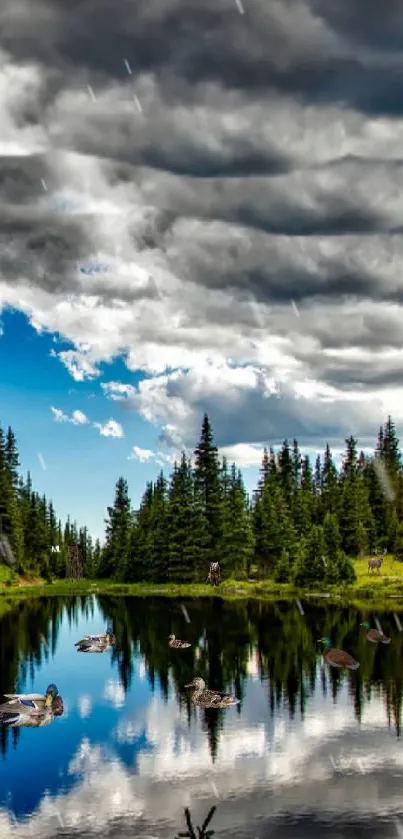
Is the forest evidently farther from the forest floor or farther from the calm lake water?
the calm lake water

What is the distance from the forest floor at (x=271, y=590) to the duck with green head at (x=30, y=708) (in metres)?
45.1

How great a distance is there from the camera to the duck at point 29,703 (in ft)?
114

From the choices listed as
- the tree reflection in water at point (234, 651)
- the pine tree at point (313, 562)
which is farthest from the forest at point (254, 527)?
the tree reflection in water at point (234, 651)

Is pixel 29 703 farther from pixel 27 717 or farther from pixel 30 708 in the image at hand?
pixel 27 717

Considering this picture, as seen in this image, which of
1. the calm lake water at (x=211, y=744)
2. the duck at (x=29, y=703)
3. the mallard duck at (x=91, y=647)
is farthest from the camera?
the mallard duck at (x=91, y=647)

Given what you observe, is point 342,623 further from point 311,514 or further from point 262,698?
point 311,514

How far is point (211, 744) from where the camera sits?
30.7 meters

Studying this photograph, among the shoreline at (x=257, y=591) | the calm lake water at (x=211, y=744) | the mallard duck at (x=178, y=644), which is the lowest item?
the calm lake water at (x=211, y=744)

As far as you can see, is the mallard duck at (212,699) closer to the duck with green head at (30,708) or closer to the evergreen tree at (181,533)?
the duck with green head at (30,708)

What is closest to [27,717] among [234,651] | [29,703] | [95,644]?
[29,703]

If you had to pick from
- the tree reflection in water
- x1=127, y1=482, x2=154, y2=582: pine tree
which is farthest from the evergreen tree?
the tree reflection in water

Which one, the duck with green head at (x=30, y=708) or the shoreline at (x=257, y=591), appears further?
the shoreline at (x=257, y=591)

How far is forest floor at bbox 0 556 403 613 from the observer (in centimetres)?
8900

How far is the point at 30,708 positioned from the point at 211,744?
858 centimetres
